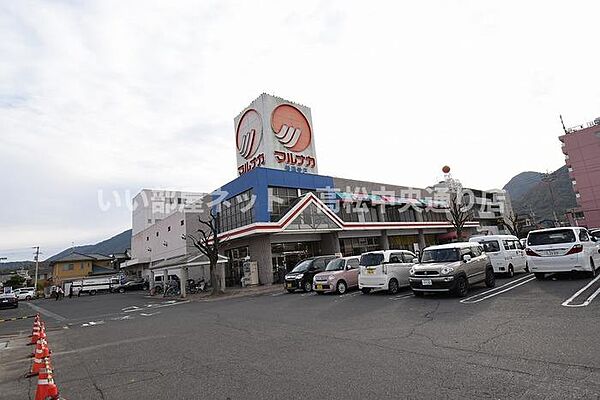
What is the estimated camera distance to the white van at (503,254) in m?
15.4

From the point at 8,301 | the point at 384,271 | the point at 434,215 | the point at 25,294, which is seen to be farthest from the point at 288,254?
the point at 25,294

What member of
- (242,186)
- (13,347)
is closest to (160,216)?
(242,186)

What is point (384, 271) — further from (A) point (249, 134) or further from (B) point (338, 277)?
(A) point (249, 134)

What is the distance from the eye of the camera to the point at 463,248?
1210cm

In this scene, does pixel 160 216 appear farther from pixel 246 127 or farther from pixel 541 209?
pixel 541 209

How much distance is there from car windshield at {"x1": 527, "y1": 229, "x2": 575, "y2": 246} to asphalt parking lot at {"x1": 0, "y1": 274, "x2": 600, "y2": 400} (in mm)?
1773

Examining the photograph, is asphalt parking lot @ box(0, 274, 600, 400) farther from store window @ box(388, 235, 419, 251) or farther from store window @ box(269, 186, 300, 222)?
store window @ box(388, 235, 419, 251)

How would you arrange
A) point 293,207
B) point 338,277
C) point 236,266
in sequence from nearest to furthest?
point 338,277 < point 293,207 < point 236,266

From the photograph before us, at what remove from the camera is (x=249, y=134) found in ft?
113

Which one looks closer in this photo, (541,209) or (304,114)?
(304,114)

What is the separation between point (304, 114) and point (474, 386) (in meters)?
33.8

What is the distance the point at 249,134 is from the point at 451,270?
26.8 metres

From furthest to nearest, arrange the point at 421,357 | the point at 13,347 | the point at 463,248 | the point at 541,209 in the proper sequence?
the point at 541,209
the point at 463,248
the point at 13,347
the point at 421,357

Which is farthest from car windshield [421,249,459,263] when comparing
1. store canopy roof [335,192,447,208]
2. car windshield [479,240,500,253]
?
store canopy roof [335,192,447,208]
